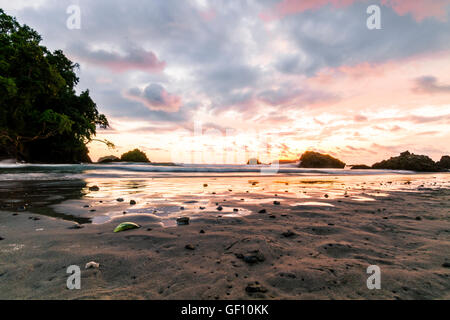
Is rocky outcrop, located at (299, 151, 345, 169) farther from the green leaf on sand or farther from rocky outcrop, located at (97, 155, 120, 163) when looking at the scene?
the green leaf on sand

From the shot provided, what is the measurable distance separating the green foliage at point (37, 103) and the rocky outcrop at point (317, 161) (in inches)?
1164

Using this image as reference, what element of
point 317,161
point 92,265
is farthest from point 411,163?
point 92,265

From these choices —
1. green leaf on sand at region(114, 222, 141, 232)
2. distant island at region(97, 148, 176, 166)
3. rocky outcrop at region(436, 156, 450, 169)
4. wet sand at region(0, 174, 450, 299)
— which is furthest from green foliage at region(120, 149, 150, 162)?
rocky outcrop at region(436, 156, 450, 169)

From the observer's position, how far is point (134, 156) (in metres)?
32.9

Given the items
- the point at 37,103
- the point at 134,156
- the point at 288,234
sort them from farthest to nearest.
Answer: the point at 134,156 → the point at 37,103 → the point at 288,234

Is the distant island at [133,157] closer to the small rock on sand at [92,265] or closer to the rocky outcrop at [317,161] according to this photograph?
the rocky outcrop at [317,161]

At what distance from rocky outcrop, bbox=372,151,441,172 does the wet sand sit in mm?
33909

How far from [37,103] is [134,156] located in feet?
43.4

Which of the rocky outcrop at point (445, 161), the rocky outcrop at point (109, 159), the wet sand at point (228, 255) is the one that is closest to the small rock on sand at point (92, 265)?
the wet sand at point (228, 255)

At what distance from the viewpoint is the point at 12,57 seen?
53.2 feet

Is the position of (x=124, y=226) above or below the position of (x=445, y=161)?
below

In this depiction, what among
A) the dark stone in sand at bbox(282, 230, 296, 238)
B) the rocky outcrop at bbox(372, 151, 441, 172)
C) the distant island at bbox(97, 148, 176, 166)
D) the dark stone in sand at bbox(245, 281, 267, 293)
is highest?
the distant island at bbox(97, 148, 176, 166)

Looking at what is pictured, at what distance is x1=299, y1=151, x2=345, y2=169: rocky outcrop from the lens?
32.8 metres

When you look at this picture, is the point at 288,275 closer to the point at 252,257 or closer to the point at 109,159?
the point at 252,257
